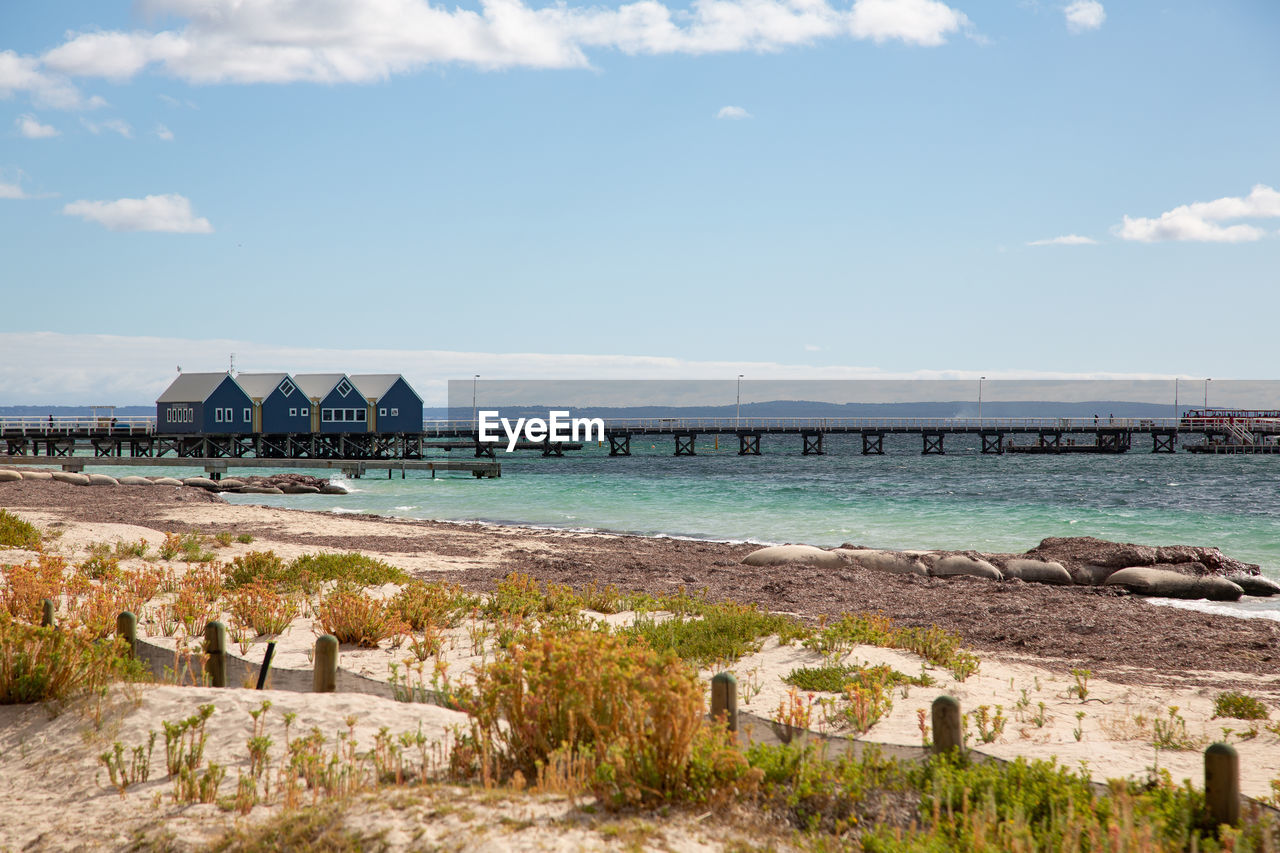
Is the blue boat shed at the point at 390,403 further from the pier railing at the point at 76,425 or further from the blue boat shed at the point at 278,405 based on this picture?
the pier railing at the point at 76,425

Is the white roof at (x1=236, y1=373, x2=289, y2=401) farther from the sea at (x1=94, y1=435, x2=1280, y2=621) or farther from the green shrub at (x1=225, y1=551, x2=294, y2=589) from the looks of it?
the green shrub at (x1=225, y1=551, x2=294, y2=589)

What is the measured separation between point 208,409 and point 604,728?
64.0 m

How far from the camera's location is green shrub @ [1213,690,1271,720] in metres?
7.76

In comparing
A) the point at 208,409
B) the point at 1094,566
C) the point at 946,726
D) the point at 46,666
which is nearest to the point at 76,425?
the point at 208,409

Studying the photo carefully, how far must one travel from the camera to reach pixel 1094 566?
1748 cm

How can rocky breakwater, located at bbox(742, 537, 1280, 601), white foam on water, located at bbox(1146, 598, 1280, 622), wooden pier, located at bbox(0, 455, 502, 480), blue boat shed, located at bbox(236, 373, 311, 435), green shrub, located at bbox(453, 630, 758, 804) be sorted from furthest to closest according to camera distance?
1. blue boat shed, located at bbox(236, 373, 311, 435)
2. wooden pier, located at bbox(0, 455, 502, 480)
3. rocky breakwater, located at bbox(742, 537, 1280, 601)
4. white foam on water, located at bbox(1146, 598, 1280, 622)
5. green shrub, located at bbox(453, 630, 758, 804)

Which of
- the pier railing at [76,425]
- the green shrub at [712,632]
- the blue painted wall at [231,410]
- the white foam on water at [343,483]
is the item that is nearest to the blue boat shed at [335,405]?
the blue painted wall at [231,410]

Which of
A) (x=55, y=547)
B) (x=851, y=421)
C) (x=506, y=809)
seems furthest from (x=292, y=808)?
(x=851, y=421)

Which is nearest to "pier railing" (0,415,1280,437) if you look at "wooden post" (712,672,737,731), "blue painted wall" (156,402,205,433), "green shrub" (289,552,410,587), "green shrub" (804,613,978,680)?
"blue painted wall" (156,402,205,433)

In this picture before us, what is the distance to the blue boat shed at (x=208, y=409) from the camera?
61.2 m

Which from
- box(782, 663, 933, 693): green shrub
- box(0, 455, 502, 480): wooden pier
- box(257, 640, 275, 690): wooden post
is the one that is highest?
box(257, 640, 275, 690): wooden post

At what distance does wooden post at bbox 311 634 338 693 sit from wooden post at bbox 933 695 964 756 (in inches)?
174

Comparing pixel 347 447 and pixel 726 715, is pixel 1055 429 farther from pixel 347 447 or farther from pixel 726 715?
pixel 726 715

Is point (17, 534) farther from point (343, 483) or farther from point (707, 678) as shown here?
point (343, 483)
